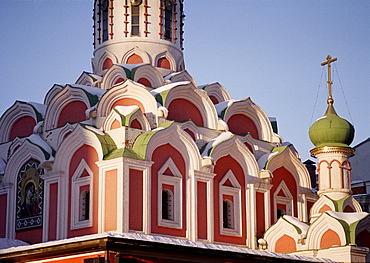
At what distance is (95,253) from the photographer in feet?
50.3

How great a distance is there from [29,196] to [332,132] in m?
7.58

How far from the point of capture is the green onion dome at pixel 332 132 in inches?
822

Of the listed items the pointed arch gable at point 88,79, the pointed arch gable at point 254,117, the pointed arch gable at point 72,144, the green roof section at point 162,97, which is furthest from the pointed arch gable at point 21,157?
the pointed arch gable at point 254,117

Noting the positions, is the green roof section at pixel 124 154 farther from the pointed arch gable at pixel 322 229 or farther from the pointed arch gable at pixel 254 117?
the pointed arch gable at pixel 322 229

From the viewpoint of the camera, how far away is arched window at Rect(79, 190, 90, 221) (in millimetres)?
19297

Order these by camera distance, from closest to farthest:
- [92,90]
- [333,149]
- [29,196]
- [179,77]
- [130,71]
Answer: [29,196] < [333,149] < [92,90] < [130,71] < [179,77]

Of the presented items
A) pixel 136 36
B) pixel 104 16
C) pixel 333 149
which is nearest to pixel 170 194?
pixel 333 149

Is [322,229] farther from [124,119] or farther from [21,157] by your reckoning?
[21,157]

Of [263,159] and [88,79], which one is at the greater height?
[88,79]

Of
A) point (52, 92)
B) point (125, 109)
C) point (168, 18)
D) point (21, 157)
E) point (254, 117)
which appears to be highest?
point (168, 18)

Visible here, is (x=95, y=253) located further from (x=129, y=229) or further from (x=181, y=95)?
(x=181, y=95)

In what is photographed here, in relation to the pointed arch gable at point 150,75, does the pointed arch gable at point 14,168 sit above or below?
below

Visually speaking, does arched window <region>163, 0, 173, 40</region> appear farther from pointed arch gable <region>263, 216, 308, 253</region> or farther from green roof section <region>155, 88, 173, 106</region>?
pointed arch gable <region>263, 216, 308, 253</region>

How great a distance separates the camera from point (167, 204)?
1944 cm
